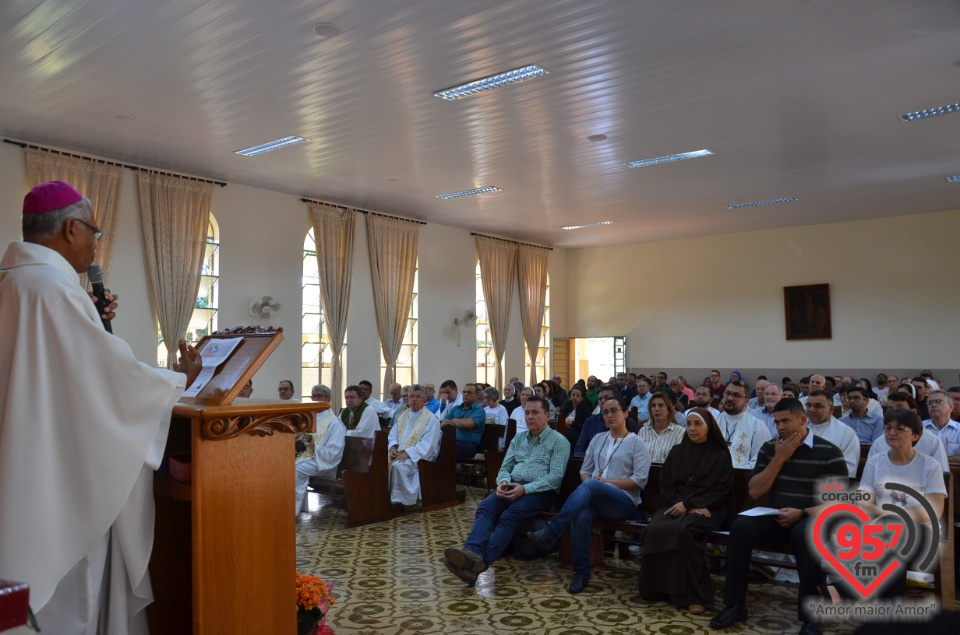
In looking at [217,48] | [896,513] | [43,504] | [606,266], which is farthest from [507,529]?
[606,266]

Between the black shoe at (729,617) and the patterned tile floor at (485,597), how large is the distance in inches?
1.9

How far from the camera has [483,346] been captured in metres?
16.1

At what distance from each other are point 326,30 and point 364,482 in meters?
4.08

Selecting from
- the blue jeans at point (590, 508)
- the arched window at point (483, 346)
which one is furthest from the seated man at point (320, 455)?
the arched window at point (483, 346)

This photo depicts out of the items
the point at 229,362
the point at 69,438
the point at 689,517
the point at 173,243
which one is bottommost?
the point at 689,517

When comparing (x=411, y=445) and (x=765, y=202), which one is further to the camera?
(x=765, y=202)

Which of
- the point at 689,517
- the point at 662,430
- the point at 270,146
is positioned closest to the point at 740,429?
the point at 662,430

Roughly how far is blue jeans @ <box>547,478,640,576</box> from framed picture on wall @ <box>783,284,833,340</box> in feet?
35.6

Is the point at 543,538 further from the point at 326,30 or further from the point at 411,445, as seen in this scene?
the point at 326,30

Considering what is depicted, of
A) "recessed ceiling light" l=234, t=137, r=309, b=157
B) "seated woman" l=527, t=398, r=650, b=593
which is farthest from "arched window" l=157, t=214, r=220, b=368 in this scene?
"seated woman" l=527, t=398, r=650, b=593

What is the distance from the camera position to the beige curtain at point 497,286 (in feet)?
51.8

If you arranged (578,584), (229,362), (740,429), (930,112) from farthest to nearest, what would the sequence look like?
(930,112), (740,429), (578,584), (229,362)

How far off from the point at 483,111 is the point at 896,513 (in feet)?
18.0

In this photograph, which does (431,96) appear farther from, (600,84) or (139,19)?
(139,19)
